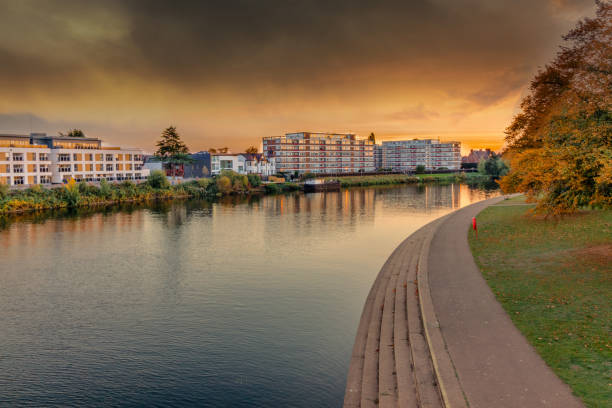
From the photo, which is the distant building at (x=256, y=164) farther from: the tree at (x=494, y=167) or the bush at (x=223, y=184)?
the tree at (x=494, y=167)

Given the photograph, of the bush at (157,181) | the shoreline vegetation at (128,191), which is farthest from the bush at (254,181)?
the bush at (157,181)

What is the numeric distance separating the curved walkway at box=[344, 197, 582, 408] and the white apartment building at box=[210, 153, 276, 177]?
381ft

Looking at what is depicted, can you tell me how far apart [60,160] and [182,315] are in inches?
3505

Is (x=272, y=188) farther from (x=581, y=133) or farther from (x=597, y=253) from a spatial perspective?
(x=581, y=133)

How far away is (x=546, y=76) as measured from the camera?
28.1 metres

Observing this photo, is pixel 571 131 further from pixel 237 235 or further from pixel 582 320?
pixel 237 235

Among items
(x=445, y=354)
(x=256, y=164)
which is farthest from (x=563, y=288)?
(x=256, y=164)

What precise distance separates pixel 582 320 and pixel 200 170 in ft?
426

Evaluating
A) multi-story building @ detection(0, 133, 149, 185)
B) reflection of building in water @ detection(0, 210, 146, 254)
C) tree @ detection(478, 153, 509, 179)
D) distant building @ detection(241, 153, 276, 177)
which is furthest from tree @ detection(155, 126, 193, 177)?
tree @ detection(478, 153, 509, 179)

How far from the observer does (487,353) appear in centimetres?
1180

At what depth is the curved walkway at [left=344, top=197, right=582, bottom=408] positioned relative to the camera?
9.91 m

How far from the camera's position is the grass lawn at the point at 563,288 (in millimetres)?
10938

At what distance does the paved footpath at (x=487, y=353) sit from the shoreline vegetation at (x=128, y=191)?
67744mm

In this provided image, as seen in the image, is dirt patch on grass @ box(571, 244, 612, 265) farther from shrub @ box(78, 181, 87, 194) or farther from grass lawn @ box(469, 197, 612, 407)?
shrub @ box(78, 181, 87, 194)
